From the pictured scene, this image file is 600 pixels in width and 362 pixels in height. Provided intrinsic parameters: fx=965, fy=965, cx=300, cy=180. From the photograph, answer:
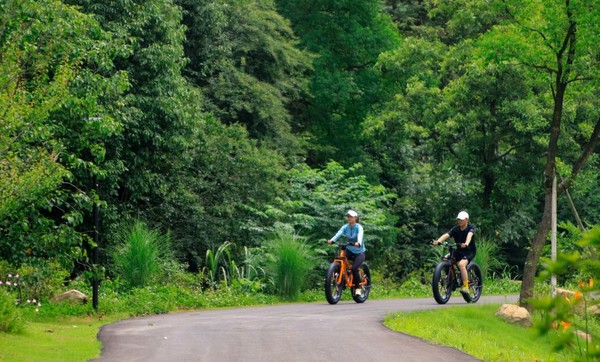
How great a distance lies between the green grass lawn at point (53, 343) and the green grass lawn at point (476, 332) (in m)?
4.70

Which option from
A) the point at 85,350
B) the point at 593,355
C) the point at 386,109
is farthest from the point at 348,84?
the point at 593,355

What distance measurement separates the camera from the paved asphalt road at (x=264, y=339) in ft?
38.3

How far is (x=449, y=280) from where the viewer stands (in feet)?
67.0

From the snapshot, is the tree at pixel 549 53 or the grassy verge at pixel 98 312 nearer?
the grassy verge at pixel 98 312

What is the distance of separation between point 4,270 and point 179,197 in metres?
13.4

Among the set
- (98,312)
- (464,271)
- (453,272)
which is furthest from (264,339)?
(453,272)

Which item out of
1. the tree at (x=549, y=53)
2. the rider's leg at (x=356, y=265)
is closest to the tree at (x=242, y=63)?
the rider's leg at (x=356, y=265)

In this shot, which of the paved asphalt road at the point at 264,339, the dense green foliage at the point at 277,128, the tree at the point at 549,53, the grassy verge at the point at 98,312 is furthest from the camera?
the tree at the point at 549,53

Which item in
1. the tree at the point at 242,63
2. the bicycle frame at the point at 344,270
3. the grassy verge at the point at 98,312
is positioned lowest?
the grassy verge at the point at 98,312

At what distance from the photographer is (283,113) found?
3603 centimetres

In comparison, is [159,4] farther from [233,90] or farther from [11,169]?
[11,169]

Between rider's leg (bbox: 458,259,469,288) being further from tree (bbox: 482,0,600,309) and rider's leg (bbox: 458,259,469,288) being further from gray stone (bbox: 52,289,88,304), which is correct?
gray stone (bbox: 52,289,88,304)

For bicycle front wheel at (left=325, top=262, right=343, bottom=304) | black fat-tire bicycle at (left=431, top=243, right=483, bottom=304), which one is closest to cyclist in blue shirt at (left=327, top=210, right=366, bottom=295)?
bicycle front wheel at (left=325, top=262, right=343, bottom=304)

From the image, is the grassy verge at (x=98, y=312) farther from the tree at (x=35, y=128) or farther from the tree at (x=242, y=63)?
the tree at (x=242, y=63)
